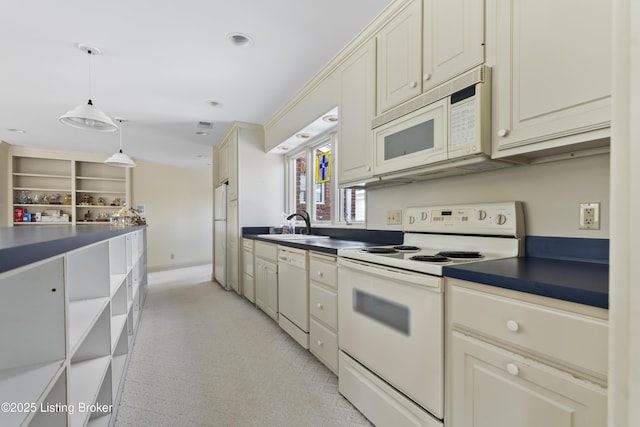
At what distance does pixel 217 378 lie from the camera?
2102 mm

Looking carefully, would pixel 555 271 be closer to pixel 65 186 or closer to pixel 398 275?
pixel 398 275

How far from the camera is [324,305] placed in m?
2.16

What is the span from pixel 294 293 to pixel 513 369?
184cm

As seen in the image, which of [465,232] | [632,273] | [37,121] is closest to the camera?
[632,273]

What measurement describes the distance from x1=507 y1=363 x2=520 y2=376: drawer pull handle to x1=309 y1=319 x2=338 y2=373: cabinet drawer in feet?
3.88

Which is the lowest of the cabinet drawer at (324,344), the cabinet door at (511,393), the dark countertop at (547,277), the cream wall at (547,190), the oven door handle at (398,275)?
the cabinet drawer at (324,344)

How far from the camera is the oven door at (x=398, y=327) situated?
1.25 m

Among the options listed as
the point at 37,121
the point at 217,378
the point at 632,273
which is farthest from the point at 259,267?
the point at 37,121

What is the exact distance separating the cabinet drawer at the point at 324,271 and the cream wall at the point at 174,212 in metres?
5.99

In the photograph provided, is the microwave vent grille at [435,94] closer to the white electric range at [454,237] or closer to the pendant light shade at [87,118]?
the white electric range at [454,237]

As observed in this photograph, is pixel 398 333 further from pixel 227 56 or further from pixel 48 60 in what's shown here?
pixel 48 60

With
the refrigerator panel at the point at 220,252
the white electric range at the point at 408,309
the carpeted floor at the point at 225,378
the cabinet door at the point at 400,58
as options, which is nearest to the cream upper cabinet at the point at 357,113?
the cabinet door at the point at 400,58

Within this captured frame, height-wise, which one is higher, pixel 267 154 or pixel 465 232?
pixel 267 154

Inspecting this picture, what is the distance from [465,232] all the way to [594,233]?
0.56 meters
